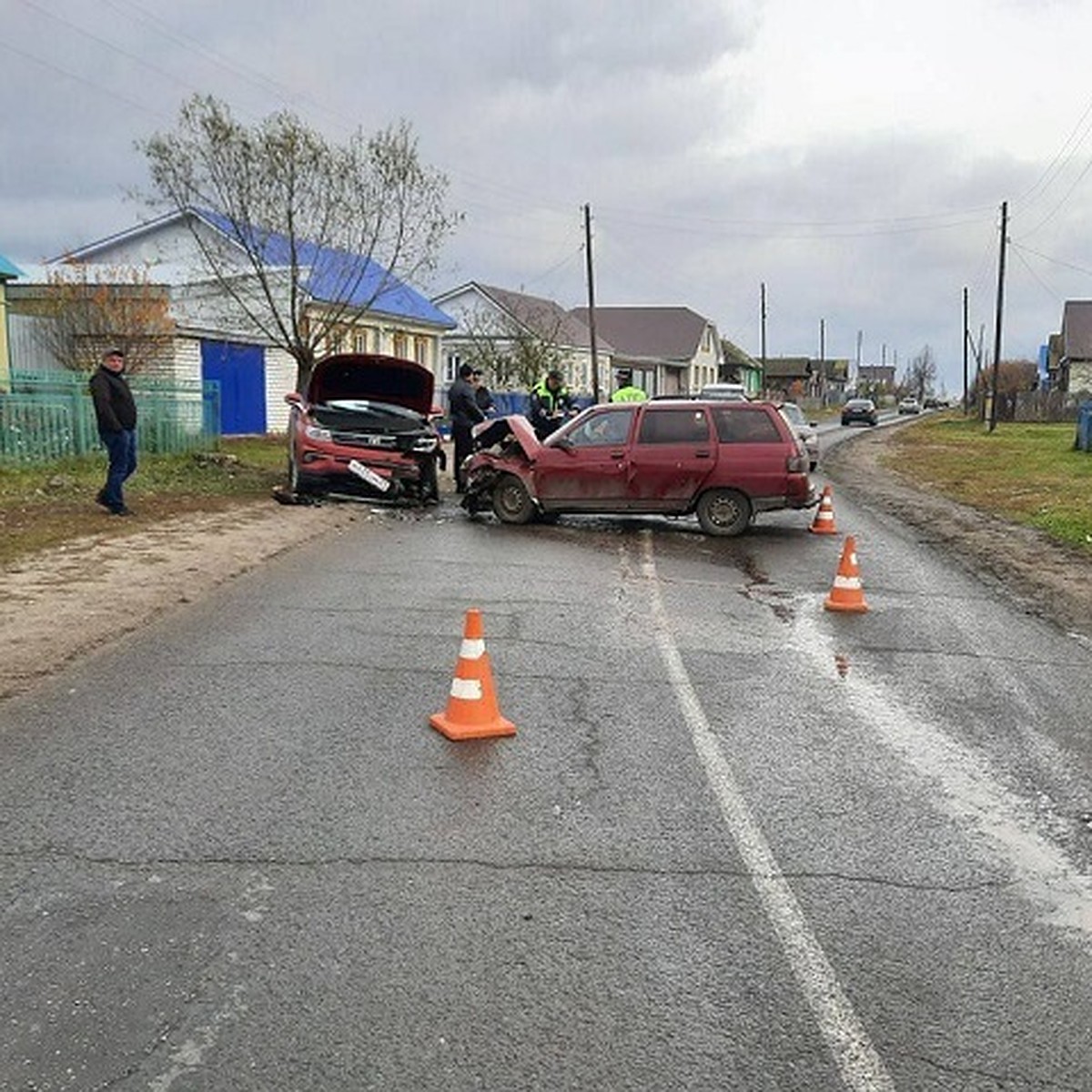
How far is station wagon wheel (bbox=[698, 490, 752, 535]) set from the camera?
1328cm

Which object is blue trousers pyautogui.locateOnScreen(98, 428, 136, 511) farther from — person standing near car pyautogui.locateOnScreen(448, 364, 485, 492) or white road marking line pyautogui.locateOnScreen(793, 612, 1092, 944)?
white road marking line pyautogui.locateOnScreen(793, 612, 1092, 944)

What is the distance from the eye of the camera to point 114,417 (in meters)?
12.8

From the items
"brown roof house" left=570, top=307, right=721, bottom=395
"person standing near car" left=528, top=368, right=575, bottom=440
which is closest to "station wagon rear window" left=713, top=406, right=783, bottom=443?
"person standing near car" left=528, top=368, right=575, bottom=440

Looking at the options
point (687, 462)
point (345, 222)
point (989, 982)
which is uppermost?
point (345, 222)

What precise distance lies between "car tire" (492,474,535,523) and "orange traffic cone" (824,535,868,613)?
5611 millimetres

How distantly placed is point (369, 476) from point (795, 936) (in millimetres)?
12146

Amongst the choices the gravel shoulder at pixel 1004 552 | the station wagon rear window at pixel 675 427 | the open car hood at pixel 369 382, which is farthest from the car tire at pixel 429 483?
the gravel shoulder at pixel 1004 552

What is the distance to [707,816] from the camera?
181 inches

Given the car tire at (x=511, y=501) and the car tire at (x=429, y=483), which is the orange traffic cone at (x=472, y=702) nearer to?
the car tire at (x=511, y=501)

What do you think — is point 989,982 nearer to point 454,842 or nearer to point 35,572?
point 454,842

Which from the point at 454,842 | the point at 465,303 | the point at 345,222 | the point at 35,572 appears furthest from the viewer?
the point at 465,303

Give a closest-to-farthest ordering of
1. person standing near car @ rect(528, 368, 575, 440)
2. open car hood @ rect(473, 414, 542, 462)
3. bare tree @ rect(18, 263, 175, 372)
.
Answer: open car hood @ rect(473, 414, 542, 462) < person standing near car @ rect(528, 368, 575, 440) < bare tree @ rect(18, 263, 175, 372)

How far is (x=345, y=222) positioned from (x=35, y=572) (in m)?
13.6

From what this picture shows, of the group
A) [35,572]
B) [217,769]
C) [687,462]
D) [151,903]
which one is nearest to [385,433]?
[687,462]
